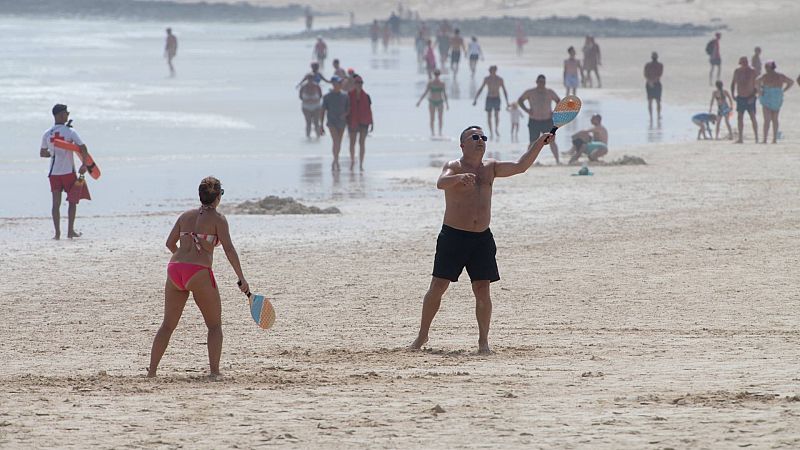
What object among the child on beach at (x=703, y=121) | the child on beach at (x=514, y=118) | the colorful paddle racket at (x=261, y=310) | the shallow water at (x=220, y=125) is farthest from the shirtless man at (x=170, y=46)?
the colorful paddle racket at (x=261, y=310)

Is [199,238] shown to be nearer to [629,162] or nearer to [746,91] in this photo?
[629,162]

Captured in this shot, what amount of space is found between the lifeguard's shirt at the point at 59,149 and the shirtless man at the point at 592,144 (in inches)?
353

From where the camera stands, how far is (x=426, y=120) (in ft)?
94.8

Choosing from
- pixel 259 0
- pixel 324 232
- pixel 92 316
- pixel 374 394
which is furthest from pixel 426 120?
pixel 259 0

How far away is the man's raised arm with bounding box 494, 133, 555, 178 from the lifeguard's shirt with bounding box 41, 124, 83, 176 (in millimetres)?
6849

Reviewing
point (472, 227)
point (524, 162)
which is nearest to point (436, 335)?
point (472, 227)

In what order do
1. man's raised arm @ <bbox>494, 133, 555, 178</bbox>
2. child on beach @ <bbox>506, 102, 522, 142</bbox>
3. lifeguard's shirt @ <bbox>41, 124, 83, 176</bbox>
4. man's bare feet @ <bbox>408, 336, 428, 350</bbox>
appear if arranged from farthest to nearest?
child on beach @ <bbox>506, 102, 522, 142</bbox>, lifeguard's shirt @ <bbox>41, 124, 83, 176</bbox>, man's bare feet @ <bbox>408, 336, 428, 350</bbox>, man's raised arm @ <bbox>494, 133, 555, 178</bbox>

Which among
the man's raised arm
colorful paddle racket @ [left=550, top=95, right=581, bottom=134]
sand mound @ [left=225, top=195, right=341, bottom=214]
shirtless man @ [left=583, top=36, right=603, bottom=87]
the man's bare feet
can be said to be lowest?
the man's bare feet

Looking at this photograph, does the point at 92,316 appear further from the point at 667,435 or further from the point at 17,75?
the point at 17,75

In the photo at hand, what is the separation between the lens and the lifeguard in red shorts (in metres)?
14.0

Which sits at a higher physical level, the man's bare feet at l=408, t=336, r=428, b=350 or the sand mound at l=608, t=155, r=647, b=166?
the sand mound at l=608, t=155, r=647, b=166

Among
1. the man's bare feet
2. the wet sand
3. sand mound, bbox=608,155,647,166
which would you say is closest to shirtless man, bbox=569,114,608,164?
sand mound, bbox=608,155,647,166

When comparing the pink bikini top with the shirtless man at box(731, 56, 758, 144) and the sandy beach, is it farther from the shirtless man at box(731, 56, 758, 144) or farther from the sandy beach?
the shirtless man at box(731, 56, 758, 144)

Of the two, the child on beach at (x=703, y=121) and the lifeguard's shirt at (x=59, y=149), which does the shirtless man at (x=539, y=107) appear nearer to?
the child on beach at (x=703, y=121)
